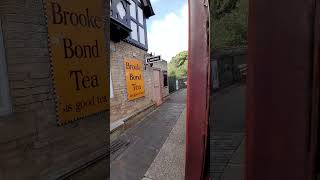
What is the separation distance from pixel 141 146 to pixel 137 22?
5.33 meters

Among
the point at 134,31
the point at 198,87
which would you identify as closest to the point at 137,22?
the point at 134,31

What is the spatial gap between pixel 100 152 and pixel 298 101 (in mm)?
5448

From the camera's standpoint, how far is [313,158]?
0.62 m

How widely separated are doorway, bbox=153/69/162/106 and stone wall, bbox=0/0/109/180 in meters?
9.08

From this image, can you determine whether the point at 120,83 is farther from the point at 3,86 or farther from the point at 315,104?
the point at 315,104

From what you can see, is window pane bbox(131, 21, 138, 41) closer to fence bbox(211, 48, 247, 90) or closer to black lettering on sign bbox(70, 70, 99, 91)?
black lettering on sign bbox(70, 70, 99, 91)

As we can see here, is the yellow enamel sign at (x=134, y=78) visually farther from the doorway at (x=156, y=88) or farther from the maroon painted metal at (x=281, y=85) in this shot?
the maroon painted metal at (x=281, y=85)

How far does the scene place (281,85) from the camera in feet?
1.97

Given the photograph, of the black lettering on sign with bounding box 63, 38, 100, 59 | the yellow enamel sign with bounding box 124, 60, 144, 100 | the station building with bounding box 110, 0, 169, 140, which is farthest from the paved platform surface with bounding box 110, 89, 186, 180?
the black lettering on sign with bounding box 63, 38, 100, 59

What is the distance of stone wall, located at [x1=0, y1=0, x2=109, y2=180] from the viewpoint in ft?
11.9

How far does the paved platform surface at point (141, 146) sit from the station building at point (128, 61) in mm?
369

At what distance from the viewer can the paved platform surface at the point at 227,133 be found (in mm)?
750

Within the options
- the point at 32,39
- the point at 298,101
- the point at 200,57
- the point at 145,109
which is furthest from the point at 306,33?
the point at 145,109

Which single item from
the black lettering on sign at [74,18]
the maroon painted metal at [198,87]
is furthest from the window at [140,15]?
the maroon painted metal at [198,87]
